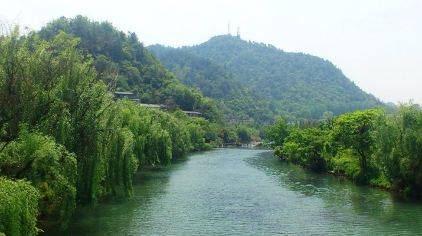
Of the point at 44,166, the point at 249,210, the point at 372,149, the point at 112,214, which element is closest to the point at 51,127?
the point at 44,166

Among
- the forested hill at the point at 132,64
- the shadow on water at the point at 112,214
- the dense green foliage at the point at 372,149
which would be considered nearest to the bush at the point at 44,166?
the shadow on water at the point at 112,214

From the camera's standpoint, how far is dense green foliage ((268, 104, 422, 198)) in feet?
139

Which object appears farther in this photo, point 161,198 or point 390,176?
point 390,176

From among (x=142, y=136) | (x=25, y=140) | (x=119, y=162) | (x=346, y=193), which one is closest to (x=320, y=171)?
(x=346, y=193)

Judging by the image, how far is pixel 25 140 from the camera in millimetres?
20625

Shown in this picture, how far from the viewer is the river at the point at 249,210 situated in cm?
3033

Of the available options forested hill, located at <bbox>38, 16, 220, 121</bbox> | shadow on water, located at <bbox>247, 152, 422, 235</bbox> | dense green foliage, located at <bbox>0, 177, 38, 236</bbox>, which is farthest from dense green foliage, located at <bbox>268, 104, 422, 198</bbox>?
forested hill, located at <bbox>38, 16, 220, 121</bbox>

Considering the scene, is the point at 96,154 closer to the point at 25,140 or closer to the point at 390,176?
the point at 25,140

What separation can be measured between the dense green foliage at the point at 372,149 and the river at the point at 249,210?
2.37m

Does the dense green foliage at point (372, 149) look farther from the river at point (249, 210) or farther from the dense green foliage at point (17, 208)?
the dense green foliage at point (17, 208)

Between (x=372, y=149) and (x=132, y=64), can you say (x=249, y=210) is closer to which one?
(x=372, y=149)

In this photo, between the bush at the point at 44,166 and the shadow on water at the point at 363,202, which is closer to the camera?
the bush at the point at 44,166

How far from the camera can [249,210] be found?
3712 centimetres

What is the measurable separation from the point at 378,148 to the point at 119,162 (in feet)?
85.7
